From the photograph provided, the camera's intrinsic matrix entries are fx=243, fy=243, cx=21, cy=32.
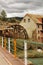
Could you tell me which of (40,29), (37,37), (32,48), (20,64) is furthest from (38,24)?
(20,64)

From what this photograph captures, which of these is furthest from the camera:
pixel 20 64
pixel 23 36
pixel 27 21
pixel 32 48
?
pixel 27 21

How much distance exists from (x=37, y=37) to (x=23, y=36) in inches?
115

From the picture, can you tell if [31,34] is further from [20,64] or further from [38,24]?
[20,64]

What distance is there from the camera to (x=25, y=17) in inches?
1772

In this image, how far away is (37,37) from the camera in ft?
117

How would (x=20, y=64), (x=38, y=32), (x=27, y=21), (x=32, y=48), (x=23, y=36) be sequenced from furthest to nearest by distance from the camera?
(x=27, y=21) → (x=38, y=32) → (x=23, y=36) → (x=32, y=48) → (x=20, y=64)

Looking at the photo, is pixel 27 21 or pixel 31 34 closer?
pixel 31 34

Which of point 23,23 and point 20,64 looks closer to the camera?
point 20,64

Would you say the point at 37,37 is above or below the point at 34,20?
below

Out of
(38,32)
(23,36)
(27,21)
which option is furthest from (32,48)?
(27,21)

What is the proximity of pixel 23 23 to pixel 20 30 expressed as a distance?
1048 cm

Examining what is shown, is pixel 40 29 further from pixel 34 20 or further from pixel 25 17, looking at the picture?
pixel 25 17

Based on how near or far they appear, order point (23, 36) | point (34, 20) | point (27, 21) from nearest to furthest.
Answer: point (23, 36), point (34, 20), point (27, 21)

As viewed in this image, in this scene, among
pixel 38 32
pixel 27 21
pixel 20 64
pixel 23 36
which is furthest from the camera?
pixel 27 21
